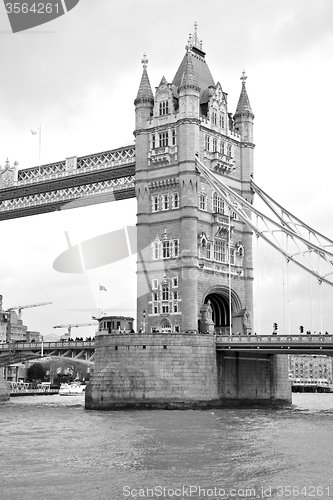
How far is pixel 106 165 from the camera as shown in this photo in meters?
76.6

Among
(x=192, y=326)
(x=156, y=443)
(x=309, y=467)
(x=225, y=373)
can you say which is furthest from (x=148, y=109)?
(x=309, y=467)

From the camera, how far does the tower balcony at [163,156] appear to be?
6956 cm

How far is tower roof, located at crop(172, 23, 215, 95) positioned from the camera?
7269cm

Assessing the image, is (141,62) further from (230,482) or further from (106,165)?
(230,482)

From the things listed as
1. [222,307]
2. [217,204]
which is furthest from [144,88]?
[222,307]

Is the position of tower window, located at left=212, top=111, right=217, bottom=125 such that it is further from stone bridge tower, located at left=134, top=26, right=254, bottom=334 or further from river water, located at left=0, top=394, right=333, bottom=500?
river water, located at left=0, top=394, right=333, bottom=500

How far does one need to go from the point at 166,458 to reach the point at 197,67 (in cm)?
4686

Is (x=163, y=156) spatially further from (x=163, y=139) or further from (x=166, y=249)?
(x=166, y=249)

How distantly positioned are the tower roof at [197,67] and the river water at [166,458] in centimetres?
3313

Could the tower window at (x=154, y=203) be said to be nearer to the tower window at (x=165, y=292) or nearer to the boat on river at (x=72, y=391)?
the tower window at (x=165, y=292)

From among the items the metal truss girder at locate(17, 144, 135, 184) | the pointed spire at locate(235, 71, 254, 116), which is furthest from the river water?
the pointed spire at locate(235, 71, 254, 116)

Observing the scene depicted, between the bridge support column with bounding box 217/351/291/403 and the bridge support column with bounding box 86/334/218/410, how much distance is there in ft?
9.12

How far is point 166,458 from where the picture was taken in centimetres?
3472

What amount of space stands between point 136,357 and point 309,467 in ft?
96.3
